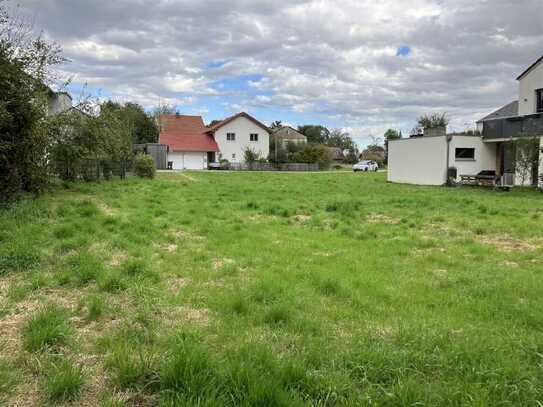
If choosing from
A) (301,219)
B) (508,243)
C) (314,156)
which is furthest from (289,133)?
(508,243)

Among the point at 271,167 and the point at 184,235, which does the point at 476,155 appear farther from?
the point at 271,167

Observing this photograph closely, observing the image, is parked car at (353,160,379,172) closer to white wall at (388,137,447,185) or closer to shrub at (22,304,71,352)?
white wall at (388,137,447,185)

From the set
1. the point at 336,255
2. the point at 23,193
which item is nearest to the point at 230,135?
the point at 23,193

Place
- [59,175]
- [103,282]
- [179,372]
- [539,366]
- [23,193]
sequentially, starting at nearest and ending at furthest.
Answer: [179,372] → [539,366] → [103,282] → [23,193] → [59,175]

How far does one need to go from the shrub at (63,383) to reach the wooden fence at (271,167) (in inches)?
1895

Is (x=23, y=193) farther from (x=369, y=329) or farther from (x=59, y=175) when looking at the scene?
(x=369, y=329)

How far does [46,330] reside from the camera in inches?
147

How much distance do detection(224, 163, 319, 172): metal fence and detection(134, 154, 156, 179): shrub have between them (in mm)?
23025

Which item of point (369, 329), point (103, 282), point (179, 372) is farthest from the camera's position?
point (103, 282)

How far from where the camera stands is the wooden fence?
51562 millimetres

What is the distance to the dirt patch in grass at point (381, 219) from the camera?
11.3 meters

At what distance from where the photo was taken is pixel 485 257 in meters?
7.26

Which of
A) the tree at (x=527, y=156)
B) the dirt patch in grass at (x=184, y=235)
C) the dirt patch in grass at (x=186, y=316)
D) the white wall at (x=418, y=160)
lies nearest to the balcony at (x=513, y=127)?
the tree at (x=527, y=156)

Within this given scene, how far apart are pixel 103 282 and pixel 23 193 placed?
9.13m
